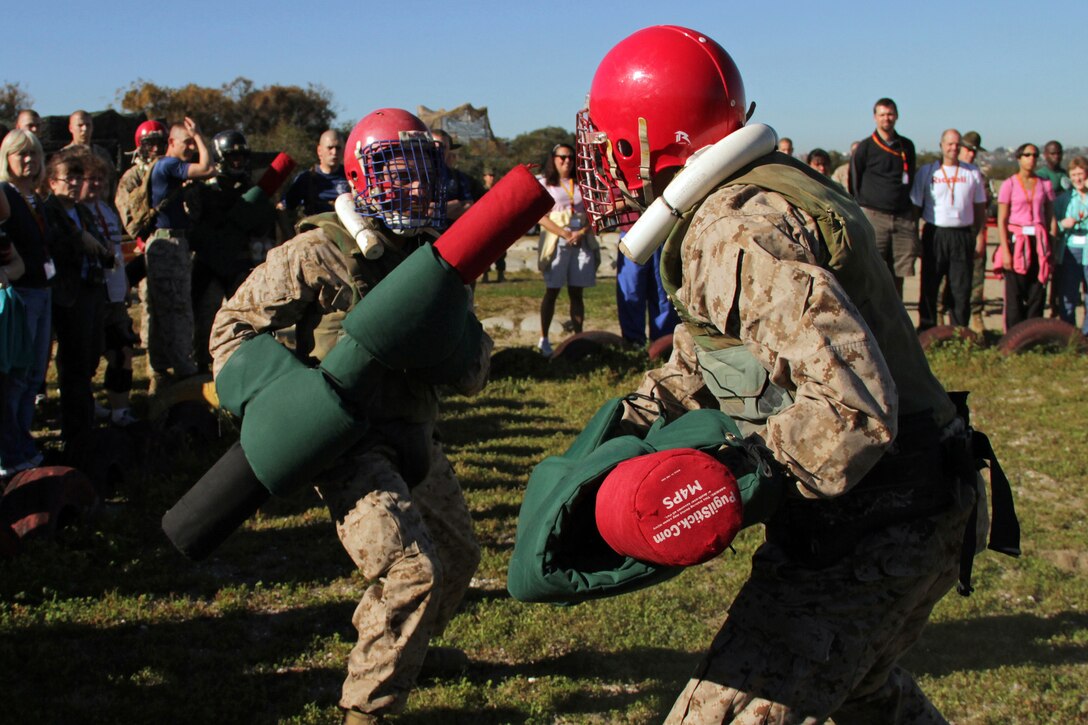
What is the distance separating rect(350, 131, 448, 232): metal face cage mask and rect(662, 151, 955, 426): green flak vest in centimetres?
144

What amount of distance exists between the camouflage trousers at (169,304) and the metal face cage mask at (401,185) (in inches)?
190

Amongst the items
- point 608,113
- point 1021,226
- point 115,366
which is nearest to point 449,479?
point 608,113

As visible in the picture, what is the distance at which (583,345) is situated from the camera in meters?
9.98

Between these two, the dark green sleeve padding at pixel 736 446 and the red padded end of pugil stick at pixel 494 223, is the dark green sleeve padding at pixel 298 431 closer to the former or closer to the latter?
the red padded end of pugil stick at pixel 494 223

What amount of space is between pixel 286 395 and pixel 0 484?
3712mm

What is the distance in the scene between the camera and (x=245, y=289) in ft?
12.4

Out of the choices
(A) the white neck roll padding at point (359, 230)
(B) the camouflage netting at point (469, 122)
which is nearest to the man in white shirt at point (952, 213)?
(A) the white neck roll padding at point (359, 230)

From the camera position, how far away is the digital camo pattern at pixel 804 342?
7.13 feet

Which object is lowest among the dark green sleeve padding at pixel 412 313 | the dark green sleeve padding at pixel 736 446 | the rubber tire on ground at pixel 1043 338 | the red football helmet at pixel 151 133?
the rubber tire on ground at pixel 1043 338

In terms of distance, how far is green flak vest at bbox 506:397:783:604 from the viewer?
2.25 m

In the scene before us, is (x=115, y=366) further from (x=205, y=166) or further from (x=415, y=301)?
(x=415, y=301)

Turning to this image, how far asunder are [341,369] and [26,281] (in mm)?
4121

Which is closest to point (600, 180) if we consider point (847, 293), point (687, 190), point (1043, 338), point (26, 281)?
point (687, 190)

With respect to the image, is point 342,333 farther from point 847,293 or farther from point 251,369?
point 847,293
